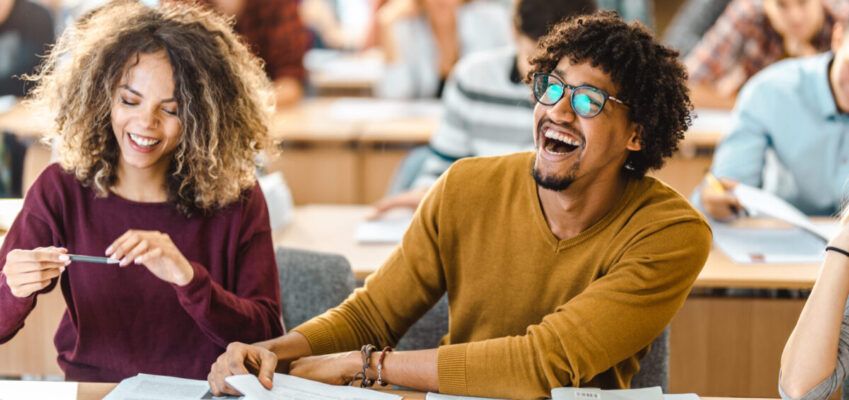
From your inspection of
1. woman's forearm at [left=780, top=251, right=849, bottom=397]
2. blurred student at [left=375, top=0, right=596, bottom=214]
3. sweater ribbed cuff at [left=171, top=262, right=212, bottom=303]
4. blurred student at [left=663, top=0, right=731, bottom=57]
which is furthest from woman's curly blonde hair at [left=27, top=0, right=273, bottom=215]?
blurred student at [left=663, top=0, right=731, bottom=57]

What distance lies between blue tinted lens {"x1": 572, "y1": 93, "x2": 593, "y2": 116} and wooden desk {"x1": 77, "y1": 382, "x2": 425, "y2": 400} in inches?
20.0

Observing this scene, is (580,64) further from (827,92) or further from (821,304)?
(827,92)

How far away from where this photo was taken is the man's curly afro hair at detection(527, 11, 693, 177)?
1604 mm

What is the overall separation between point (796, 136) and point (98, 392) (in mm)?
1999

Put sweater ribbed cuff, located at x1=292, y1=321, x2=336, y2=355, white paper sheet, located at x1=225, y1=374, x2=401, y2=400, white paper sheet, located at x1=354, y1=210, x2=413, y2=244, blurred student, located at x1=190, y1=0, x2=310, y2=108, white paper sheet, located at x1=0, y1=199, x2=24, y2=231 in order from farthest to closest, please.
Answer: blurred student, located at x1=190, y1=0, x2=310, y2=108 → white paper sheet, located at x1=354, y1=210, x2=413, y2=244 → white paper sheet, located at x1=0, y1=199, x2=24, y2=231 → sweater ribbed cuff, located at x1=292, y1=321, x2=336, y2=355 → white paper sheet, located at x1=225, y1=374, x2=401, y2=400

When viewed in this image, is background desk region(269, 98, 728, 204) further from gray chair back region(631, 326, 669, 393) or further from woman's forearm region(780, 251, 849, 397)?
woman's forearm region(780, 251, 849, 397)

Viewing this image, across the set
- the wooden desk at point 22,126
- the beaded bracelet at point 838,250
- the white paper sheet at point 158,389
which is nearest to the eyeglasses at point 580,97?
the beaded bracelet at point 838,250

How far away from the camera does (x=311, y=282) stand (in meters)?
1.98

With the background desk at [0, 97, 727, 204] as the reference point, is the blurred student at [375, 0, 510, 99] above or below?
above

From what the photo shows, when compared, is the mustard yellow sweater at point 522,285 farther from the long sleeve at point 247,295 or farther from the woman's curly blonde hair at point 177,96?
the woman's curly blonde hair at point 177,96

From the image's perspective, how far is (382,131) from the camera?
3.76 meters

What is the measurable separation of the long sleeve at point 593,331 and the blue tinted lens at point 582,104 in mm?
217

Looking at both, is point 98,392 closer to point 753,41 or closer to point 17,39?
point 17,39

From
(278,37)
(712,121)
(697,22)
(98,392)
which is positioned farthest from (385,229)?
(697,22)
